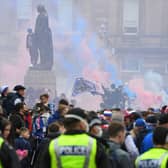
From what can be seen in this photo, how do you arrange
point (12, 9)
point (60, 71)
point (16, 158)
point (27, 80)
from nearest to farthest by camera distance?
point (16, 158), point (27, 80), point (60, 71), point (12, 9)

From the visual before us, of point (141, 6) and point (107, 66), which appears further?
point (141, 6)

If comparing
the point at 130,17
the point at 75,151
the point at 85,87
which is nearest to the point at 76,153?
the point at 75,151

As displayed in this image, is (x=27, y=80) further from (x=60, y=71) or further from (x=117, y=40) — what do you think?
(x=117, y=40)

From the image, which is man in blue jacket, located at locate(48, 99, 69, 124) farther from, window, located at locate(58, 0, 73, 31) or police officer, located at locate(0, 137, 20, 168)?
window, located at locate(58, 0, 73, 31)

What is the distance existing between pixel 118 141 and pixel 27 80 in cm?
3240

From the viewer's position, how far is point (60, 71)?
75250 mm

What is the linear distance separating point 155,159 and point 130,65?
7148cm

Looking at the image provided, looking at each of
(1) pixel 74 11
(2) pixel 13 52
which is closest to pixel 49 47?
(2) pixel 13 52

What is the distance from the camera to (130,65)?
79.9m

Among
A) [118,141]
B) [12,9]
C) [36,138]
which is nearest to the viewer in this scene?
[118,141]

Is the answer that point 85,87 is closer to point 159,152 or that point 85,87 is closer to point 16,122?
point 16,122

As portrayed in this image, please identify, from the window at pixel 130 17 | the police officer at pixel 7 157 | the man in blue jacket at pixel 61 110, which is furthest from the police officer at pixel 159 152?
the window at pixel 130 17

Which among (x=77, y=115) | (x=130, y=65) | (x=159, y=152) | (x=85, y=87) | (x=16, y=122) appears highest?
(x=77, y=115)

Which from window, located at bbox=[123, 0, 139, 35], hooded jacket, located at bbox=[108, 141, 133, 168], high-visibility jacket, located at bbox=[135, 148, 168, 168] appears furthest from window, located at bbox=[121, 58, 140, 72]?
high-visibility jacket, located at bbox=[135, 148, 168, 168]
